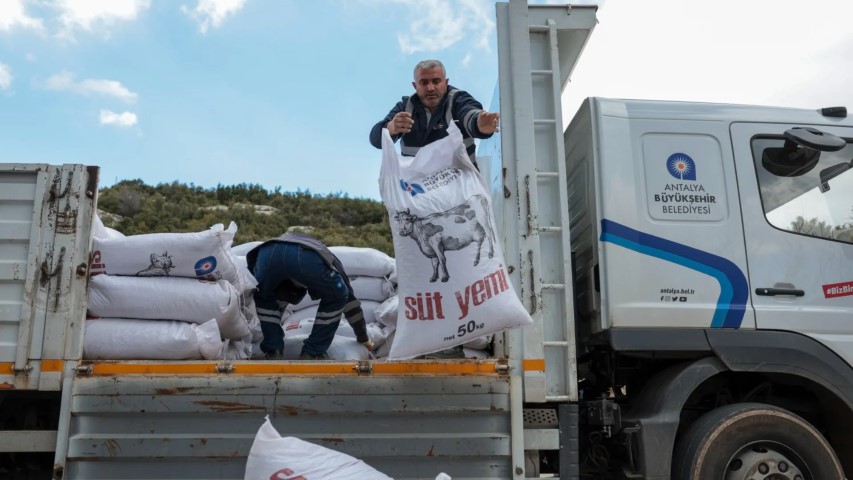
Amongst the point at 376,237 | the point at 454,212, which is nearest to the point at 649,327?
the point at 454,212

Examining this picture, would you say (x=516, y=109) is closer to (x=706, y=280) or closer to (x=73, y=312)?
(x=706, y=280)

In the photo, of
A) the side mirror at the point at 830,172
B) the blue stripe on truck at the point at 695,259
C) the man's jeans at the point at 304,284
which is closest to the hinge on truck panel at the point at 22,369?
the man's jeans at the point at 304,284

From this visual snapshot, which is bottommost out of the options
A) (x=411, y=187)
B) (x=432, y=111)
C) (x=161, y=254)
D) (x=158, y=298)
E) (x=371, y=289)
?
(x=158, y=298)

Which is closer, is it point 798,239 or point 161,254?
point 161,254

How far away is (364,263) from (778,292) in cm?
241

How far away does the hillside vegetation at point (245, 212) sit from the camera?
812 inches

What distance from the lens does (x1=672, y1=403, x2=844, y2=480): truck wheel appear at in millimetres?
3275

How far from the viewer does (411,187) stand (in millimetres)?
3234

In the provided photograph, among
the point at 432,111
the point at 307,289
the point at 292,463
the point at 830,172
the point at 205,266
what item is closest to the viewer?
the point at 292,463

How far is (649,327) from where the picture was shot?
343 centimetres

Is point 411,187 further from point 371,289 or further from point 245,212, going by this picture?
point 245,212

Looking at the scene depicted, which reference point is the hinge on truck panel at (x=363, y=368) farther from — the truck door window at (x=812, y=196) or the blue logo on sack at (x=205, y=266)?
the truck door window at (x=812, y=196)

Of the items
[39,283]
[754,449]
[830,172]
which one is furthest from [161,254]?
[830,172]

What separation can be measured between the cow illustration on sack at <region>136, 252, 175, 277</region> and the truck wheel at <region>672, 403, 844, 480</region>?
8.90ft
